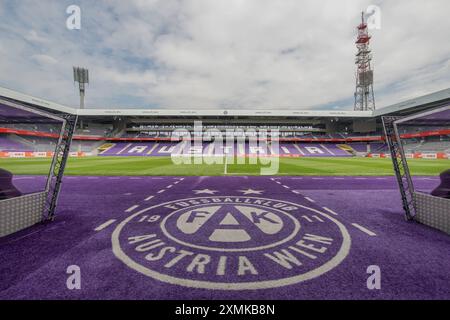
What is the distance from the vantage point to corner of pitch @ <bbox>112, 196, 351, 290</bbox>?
3.16 metres

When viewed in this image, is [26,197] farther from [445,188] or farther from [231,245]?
[445,188]

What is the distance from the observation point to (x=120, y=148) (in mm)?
57000

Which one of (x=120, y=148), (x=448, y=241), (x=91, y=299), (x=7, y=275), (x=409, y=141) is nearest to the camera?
(x=91, y=299)

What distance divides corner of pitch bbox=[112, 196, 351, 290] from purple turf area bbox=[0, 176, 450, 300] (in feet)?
0.07

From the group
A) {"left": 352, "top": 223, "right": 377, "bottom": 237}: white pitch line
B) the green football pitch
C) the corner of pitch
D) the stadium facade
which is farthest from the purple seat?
the stadium facade

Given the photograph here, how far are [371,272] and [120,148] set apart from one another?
6373 cm

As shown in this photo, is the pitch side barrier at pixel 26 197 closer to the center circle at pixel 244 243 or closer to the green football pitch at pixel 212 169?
the center circle at pixel 244 243

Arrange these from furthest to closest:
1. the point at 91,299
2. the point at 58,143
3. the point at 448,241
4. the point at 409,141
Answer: the point at 409,141 < the point at 58,143 < the point at 448,241 < the point at 91,299

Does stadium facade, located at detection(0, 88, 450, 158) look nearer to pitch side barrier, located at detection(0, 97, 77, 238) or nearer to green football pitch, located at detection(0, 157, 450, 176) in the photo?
green football pitch, located at detection(0, 157, 450, 176)

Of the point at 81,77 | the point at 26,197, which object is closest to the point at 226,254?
the point at 26,197

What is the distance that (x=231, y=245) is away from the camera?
422 centimetres

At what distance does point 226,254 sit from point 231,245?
0.40 metres
